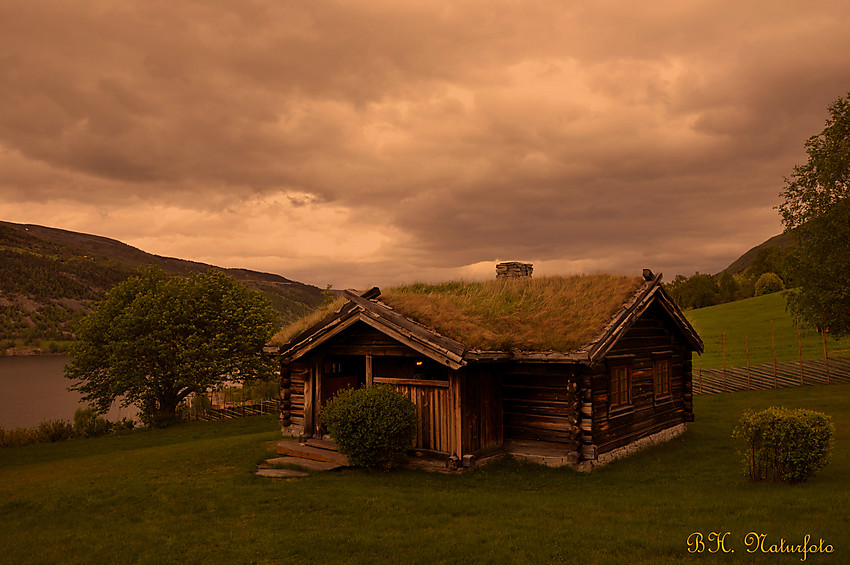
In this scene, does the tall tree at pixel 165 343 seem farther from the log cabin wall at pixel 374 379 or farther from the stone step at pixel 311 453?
the stone step at pixel 311 453

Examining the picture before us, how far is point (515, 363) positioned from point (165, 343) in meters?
22.5

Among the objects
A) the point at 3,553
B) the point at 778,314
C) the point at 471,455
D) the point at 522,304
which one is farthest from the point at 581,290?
the point at 778,314

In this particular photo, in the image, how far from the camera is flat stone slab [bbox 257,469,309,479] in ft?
43.2

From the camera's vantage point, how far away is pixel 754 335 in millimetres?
52219

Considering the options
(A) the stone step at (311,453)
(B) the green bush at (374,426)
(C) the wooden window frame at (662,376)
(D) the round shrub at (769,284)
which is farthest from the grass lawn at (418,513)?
(D) the round shrub at (769,284)

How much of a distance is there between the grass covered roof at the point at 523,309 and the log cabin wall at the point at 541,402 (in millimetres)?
924

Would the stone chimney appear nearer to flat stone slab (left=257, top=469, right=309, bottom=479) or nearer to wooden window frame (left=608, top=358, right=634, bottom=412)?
wooden window frame (left=608, top=358, right=634, bottom=412)

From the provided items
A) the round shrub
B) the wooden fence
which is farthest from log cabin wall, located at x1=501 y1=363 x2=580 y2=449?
the round shrub

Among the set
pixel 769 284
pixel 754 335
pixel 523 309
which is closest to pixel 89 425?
pixel 523 309

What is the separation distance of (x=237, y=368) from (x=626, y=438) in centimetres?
2281

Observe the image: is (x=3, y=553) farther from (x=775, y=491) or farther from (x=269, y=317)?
(x=269, y=317)

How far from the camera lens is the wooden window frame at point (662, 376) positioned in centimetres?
1781

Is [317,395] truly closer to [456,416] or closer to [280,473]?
[280,473]

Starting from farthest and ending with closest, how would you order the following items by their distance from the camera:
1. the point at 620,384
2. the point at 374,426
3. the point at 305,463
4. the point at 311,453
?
1. the point at 620,384
2. the point at 311,453
3. the point at 305,463
4. the point at 374,426
